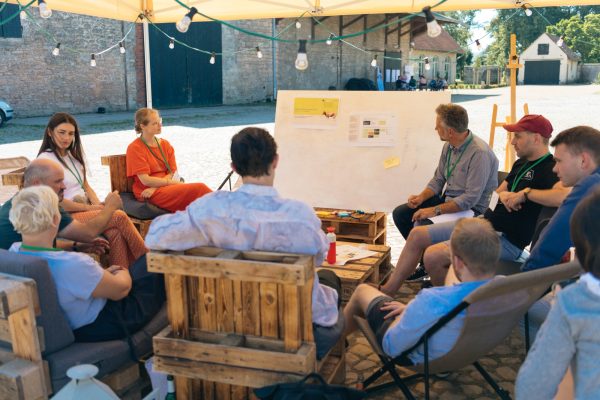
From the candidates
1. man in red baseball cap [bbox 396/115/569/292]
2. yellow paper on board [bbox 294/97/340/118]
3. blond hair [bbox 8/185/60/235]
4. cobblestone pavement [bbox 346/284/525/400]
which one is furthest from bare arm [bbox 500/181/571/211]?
blond hair [bbox 8/185/60/235]

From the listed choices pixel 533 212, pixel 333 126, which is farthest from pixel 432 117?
pixel 533 212

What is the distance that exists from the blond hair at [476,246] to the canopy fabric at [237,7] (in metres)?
4.16

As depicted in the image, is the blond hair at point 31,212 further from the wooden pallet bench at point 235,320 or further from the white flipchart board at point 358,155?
the white flipchart board at point 358,155

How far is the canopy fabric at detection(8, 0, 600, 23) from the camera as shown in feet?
20.9

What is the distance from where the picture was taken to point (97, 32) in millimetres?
20812

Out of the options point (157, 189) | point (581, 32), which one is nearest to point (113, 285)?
point (157, 189)

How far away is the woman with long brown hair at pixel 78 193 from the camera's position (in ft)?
13.8

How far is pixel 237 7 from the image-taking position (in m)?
6.96

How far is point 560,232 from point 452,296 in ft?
2.81

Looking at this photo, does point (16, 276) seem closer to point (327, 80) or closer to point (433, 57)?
point (327, 80)

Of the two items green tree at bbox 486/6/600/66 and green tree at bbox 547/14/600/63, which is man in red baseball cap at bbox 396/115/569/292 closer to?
green tree at bbox 547/14/600/63

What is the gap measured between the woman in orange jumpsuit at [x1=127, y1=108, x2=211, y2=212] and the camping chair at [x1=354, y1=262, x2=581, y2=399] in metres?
3.00

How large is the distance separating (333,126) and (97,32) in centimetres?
1733

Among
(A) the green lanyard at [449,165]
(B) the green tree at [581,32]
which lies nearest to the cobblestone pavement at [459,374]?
(A) the green lanyard at [449,165]
